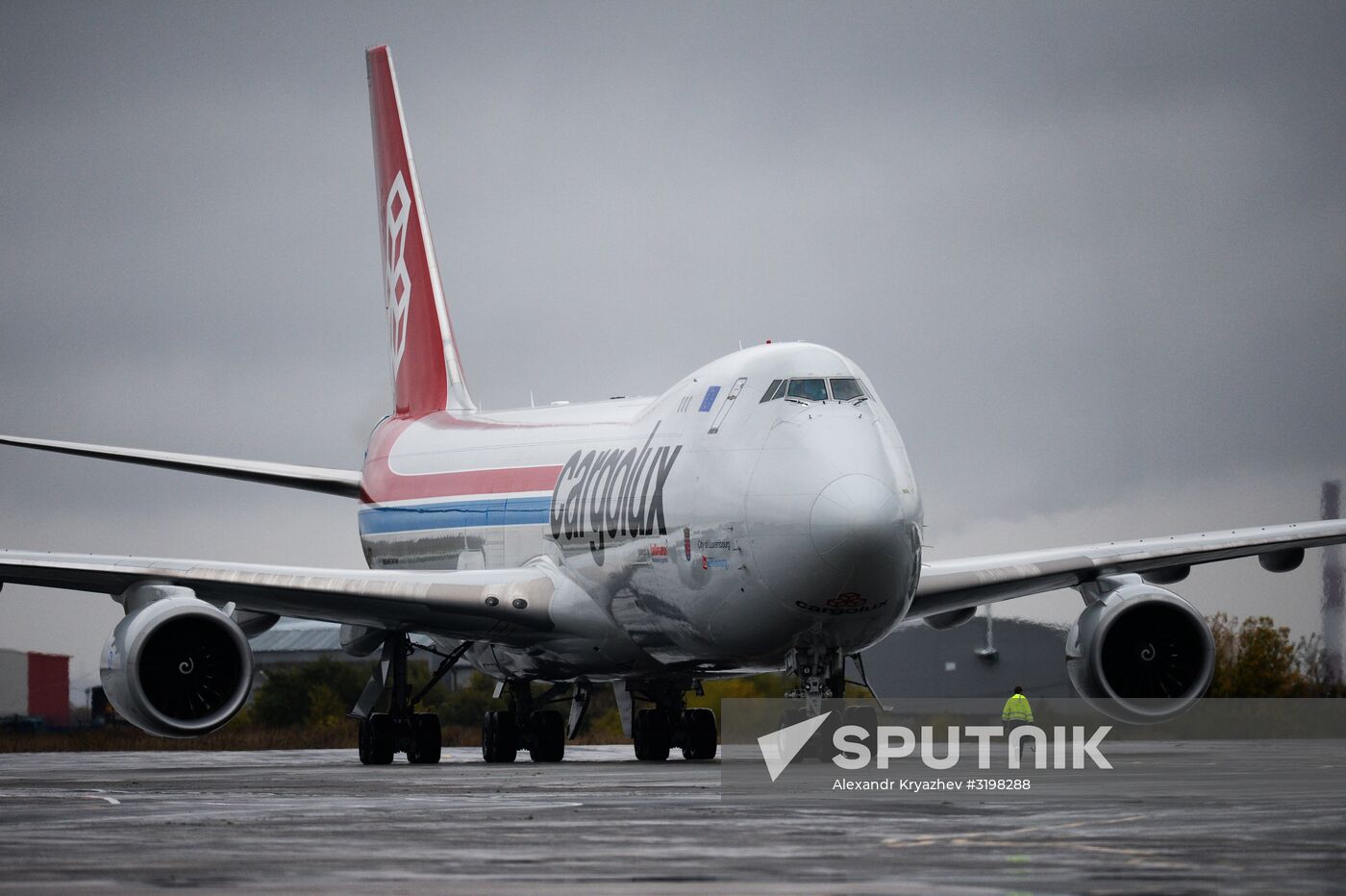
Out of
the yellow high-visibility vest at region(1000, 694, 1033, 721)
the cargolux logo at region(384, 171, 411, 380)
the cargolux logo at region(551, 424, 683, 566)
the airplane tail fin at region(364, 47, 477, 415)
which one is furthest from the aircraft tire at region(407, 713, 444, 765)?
the cargolux logo at region(384, 171, 411, 380)

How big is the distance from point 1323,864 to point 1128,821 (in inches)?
114

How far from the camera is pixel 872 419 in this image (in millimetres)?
21391

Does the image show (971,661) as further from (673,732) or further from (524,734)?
(673,732)

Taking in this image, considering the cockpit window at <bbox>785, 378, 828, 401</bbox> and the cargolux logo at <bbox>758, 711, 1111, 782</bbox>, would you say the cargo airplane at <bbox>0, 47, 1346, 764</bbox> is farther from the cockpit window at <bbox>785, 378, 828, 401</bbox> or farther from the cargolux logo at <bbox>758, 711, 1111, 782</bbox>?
the cargolux logo at <bbox>758, 711, 1111, 782</bbox>

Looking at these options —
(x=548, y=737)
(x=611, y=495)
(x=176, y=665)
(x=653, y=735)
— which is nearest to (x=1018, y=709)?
(x=653, y=735)

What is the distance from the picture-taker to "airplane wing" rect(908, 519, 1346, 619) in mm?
25016

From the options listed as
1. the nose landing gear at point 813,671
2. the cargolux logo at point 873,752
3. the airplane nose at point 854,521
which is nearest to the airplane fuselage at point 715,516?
the airplane nose at point 854,521

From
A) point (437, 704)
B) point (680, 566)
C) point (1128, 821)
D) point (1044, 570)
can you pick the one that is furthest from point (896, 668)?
point (1128, 821)

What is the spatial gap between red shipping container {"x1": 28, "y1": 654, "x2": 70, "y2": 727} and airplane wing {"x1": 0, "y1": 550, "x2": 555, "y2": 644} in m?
19.2

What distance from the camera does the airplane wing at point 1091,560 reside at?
2502 centimetres

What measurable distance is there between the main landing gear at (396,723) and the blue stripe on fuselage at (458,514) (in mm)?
2100

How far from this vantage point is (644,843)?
1145cm

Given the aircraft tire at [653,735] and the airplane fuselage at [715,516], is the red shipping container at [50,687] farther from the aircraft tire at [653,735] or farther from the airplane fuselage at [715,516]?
the aircraft tire at [653,735]

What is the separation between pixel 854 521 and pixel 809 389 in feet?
7.00
